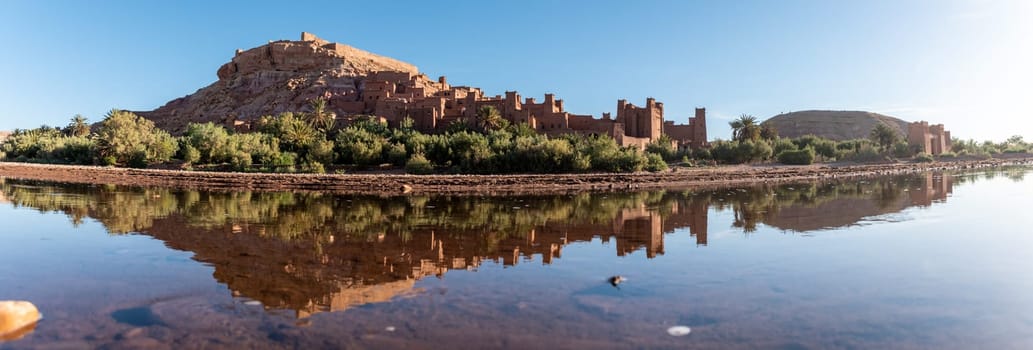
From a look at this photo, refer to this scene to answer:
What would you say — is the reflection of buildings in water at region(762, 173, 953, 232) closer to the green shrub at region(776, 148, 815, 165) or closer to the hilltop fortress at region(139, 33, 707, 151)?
the hilltop fortress at region(139, 33, 707, 151)

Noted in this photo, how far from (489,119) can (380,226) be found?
3237 centimetres

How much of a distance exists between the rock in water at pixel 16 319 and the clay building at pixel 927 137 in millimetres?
68098

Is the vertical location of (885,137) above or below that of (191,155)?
above

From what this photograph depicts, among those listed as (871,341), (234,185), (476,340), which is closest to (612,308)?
(476,340)

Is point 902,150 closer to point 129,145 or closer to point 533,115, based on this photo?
point 533,115

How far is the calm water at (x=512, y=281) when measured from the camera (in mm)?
4527

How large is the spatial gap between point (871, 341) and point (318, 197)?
1662 cm

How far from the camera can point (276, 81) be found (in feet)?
228

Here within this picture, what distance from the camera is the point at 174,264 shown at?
6965 millimetres

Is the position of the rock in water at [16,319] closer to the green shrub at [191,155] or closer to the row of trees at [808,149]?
the green shrub at [191,155]

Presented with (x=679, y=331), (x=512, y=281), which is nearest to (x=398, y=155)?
(x=512, y=281)

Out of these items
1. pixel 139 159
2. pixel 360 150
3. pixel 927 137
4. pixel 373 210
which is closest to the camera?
pixel 373 210

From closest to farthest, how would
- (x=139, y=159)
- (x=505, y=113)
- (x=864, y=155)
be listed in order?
(x=139, y=159) < (x=505, y=113) < (x=864, y=155)

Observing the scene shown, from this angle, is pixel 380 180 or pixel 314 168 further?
pixel 314 168
